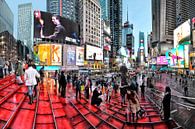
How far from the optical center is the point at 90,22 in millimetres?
Result: 93438

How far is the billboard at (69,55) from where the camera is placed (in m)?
61.2

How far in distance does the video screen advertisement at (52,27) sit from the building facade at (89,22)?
25.4 metres

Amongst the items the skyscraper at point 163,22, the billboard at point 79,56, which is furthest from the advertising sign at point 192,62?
the skyscraper at point 163,22

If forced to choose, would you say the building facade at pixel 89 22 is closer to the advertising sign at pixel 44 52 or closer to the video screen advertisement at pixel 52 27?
the video screen advertisement at pixel 52 27

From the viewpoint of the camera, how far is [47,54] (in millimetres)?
56875

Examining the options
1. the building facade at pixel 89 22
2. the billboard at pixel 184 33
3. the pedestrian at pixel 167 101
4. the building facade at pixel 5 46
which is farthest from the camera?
the building facade at pixel 89 22

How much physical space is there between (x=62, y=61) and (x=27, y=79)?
52831mm

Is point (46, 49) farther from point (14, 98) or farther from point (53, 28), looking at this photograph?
point (14, 98)

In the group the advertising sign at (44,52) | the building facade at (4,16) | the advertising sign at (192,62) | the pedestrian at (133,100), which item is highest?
the building facade at (4,16)

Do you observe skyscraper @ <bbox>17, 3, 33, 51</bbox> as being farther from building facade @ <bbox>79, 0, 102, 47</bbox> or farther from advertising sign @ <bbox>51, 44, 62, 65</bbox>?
advertising sign @ <bbox>51, 44, 62, 65</bbox>

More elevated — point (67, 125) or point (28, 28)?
point (28, 28)

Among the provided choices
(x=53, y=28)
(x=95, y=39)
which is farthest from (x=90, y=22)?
(x=53, y=28)

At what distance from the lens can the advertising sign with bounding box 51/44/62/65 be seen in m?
57.8

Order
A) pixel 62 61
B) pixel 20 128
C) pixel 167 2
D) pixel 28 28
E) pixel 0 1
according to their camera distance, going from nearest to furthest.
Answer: pixel 20 128 < pixel 62 61 < pixel 0 1 < pixel 167 2 < pixel 28 28
